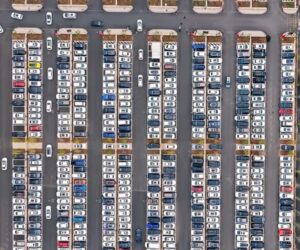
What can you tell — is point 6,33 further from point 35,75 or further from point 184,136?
point 184,136

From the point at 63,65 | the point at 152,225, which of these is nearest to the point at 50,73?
the point at 63,65

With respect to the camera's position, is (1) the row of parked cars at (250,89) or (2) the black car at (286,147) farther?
(2) the black car at (286,147)

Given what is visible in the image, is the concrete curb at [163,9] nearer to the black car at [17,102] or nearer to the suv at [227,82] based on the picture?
the suv at [227,82]

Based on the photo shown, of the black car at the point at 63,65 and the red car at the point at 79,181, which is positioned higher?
the black car at the point at 63,65

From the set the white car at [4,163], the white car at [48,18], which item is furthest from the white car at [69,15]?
the white car at [4,163]

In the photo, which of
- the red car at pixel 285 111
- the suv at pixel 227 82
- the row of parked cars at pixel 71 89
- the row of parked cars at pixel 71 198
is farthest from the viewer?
the red car at pixel 285 111

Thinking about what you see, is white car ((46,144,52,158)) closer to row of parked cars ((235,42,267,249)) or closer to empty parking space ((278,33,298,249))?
row of parked cars ((235,42,267,249))

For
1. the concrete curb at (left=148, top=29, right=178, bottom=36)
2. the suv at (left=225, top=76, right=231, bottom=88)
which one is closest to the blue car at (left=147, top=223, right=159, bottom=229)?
the suv at (left=225, top=76, right=231, bottom=88)

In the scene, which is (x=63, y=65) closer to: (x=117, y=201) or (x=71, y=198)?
(x=71, y=198)

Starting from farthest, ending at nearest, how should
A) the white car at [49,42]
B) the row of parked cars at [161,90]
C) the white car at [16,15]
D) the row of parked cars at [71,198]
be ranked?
the row of parked cars at [161,90]
the row of parked cars at [71,198]
the white car at [49,42]
the white car at [16,15]

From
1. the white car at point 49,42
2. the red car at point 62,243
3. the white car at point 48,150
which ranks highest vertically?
the white car at point 49,42
